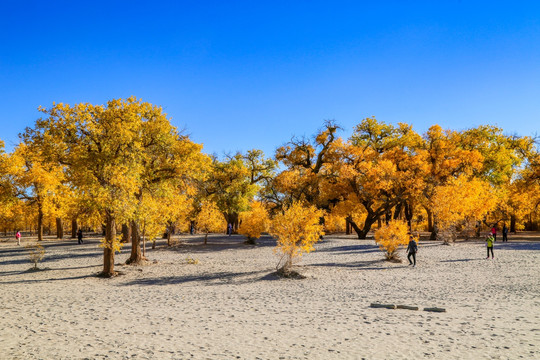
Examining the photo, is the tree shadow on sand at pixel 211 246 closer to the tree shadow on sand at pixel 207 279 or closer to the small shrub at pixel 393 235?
the tree shadow on sand at pixel 207 279

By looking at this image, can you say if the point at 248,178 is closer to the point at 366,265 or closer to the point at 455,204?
the point at 455,204

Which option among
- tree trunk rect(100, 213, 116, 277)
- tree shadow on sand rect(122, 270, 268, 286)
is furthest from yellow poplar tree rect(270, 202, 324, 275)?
tree trunk rect(100, 213, 116, 277)

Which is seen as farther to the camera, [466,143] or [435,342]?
[466,143]

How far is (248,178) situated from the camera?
5288 centimetres

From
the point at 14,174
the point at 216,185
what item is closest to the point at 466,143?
the point at 216,185

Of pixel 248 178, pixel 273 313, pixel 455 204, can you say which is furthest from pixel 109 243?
pixel 248 178

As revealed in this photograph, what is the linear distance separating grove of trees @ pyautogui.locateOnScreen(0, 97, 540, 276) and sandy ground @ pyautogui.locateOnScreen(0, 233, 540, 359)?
3513 millimetres

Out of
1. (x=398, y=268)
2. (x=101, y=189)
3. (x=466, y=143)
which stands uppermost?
(x=466, y=143)

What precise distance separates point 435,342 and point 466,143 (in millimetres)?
40702

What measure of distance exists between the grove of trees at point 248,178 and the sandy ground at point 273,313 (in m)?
3.51

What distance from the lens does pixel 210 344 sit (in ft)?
26.2

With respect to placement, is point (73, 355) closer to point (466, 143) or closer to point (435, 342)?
point (435, 342)

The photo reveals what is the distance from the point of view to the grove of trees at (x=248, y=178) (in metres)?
17.9

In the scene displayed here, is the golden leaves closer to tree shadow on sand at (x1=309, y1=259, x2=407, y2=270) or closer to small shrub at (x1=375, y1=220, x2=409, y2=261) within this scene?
tree shadow on sand at (x1=309, y1=259, x2=407, y2=270)
